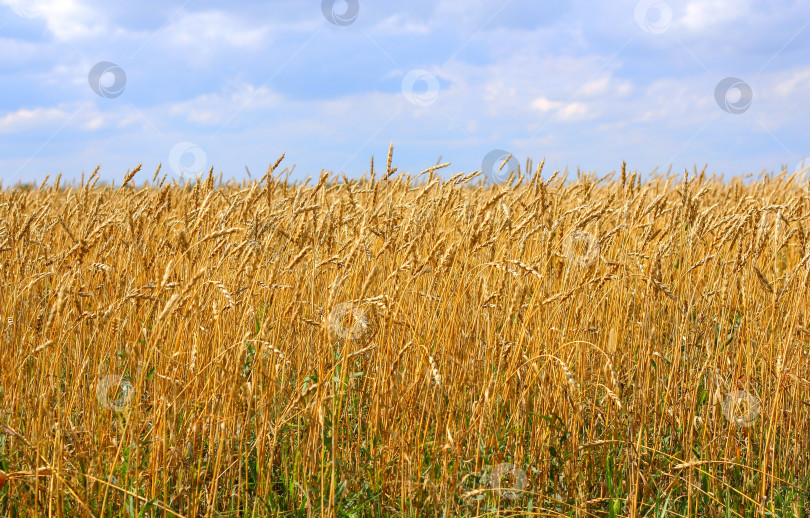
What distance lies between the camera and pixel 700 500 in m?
1.95

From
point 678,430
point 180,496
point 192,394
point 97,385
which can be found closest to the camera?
point 180,496

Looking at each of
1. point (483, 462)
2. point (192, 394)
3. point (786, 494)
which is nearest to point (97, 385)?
point (192, 394)

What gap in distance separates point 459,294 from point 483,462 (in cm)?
49

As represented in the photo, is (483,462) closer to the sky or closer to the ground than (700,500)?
closer to the sky

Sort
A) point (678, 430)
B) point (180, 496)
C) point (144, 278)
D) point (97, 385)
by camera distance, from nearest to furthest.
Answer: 1. point (180, 496)
2. point (97, 385)
3. point (678, 430)
4. point (144, 278)

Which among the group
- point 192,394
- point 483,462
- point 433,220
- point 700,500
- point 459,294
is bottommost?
point 700,500

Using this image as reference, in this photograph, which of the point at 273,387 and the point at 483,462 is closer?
the point at 483,462

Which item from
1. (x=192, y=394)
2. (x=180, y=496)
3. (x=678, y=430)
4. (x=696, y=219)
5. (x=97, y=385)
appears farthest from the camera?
(x=696, y=219)

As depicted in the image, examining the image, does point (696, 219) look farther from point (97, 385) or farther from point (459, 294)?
point (97, 385)

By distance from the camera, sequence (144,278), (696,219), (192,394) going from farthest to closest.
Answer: (144,278), (696,219), (192,394)

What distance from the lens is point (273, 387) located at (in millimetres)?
1898

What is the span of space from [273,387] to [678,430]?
4.55ft

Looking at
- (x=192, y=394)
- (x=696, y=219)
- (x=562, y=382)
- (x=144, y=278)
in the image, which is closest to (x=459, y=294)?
(x=562, y=382)

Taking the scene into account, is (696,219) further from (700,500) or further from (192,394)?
(192,394)
